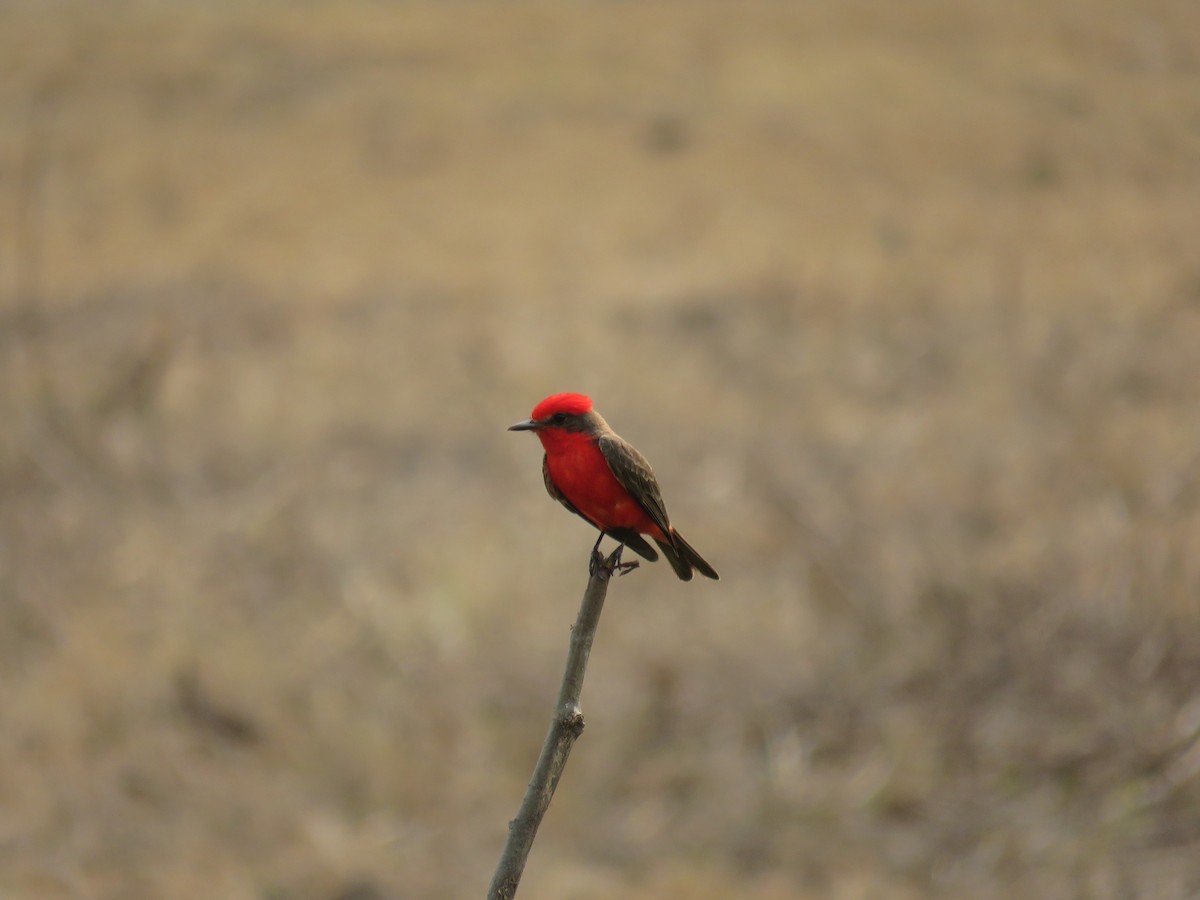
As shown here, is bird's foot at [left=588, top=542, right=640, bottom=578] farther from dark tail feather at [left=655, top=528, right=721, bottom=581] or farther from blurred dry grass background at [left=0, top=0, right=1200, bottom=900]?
blurred dry grass background at [left=0, top=0, right=1200, bottom=900]

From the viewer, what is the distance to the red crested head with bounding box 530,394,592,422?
3.58m

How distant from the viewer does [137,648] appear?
50.1 feet

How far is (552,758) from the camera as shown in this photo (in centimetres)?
279

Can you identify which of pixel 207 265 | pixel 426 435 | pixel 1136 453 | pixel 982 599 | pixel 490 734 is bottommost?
pixel 490 734

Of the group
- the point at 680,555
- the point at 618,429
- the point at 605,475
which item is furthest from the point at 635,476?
the point at 618,429

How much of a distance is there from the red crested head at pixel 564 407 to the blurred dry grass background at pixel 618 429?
369 inches

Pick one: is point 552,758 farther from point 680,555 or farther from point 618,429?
point 618,429

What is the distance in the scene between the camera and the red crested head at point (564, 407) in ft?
11.7

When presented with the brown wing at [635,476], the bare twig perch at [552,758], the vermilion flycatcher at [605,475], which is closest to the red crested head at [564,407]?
the vermilion flycatcher at [605,475]

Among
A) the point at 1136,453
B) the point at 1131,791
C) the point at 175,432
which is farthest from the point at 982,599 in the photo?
the point at 175,432

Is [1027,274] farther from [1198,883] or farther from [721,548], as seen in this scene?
[1198,883]

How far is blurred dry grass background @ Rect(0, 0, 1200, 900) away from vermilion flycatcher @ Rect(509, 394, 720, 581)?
9091 millimetres

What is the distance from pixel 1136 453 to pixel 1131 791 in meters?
6.58

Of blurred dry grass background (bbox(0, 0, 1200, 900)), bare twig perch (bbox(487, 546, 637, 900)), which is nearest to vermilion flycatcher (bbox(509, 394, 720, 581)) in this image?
bare twig perch (bbox(487, 546, 637, 900))
